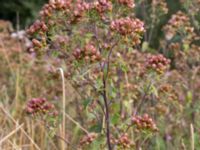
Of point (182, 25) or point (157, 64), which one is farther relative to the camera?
point (182, 25)

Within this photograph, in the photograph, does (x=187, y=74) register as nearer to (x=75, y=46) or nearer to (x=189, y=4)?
(x=189, y=4)

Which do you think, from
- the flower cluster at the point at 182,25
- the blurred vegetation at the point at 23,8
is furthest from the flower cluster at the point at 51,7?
the blurred vegetation at the point at 23,8

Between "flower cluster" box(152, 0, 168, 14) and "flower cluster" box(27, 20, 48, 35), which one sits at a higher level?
"flower cluster" box(27, 20, 48, 35)

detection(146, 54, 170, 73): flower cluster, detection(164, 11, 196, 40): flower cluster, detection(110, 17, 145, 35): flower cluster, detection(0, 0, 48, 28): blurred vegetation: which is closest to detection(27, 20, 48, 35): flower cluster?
detection(110, 17, 145, 35): flower cluster

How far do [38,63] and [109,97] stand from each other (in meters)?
2.88

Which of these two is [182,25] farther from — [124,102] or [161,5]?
[124,102]

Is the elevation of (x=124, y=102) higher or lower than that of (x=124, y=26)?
lower

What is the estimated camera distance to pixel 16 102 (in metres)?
4.08

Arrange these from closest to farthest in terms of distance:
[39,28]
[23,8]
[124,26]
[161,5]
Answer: [124,26] → [39,28] → [161,5] → [23,8]

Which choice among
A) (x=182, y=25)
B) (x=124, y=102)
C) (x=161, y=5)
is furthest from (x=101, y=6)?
(x=161, y=5)

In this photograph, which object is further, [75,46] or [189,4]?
[189,4]

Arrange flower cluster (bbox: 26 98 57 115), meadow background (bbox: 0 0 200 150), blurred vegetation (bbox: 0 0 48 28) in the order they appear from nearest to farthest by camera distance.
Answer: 1. flower cluster (bbox: 26 98 57 115)
2. meadow background (bbox: 0 0 200 150)
3. blurred vegetation (bbox: 0 0 48 28)

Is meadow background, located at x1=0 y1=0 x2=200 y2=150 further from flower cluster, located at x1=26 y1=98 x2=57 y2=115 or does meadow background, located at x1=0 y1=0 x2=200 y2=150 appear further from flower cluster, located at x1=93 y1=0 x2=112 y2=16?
flower cluster, located at x1=93 y1=0 x2=112 y2=16

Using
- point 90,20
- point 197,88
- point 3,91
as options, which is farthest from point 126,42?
point 3,91
